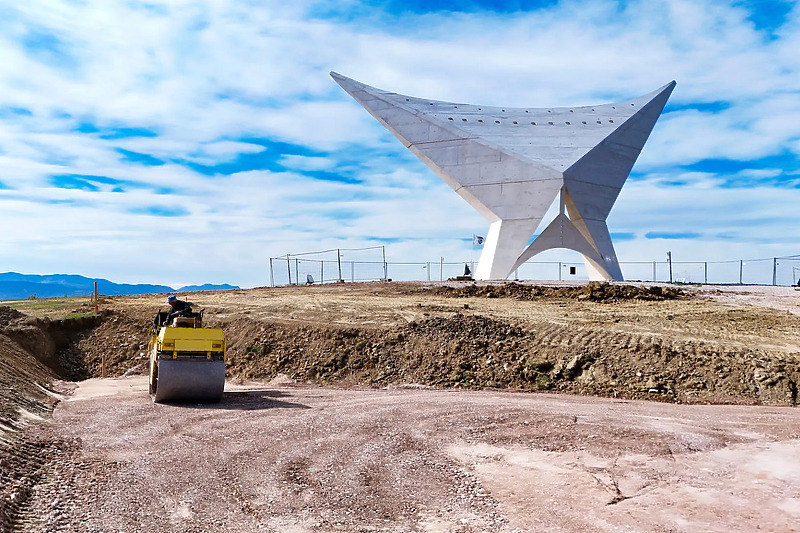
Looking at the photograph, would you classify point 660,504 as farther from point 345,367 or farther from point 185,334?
point 345,367

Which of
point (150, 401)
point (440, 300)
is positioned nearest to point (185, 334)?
point (150, 401)

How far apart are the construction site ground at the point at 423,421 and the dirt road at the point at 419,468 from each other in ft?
0.12

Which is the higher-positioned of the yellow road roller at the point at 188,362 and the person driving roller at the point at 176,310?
the person driving roller at the point at 176,310

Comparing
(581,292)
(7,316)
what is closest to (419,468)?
(7,316)

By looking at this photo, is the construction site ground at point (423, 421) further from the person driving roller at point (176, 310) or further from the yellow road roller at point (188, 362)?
A: the person driving roller at point (176, 310)

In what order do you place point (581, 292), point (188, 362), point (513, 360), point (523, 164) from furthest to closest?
point (523, 164) → point (581, 292) → point (513, 360) → point (188, 362)

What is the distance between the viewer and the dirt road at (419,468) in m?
6.88

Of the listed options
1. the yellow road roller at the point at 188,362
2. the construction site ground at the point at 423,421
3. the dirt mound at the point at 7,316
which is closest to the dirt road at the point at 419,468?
the construction site ground at the point at 423,421

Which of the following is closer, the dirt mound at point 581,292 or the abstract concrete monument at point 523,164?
the dirt mound at point 581,292

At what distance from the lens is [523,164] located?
34250 millimetres

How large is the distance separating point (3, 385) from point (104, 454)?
451cm

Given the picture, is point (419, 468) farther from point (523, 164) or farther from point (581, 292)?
point (523, 164)

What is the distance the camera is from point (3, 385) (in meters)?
12.4

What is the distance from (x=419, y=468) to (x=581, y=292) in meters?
17.8
